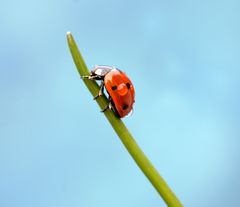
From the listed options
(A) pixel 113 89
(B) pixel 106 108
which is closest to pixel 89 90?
(B) pixel 106 108

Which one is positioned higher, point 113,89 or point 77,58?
point 113,89

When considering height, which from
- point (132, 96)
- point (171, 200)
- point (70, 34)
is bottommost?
point (171, 200)

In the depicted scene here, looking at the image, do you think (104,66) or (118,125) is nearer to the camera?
(118,125)

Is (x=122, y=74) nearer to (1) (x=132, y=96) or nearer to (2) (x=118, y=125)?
(1) (x=132, y=96)

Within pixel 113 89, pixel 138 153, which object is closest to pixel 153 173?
pixel 138 153

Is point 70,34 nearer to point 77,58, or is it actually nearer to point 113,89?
point 77,58

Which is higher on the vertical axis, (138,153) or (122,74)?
(122,74)

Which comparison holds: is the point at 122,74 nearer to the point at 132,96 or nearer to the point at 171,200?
the point at 132,96

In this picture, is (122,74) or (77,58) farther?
(122,74)
